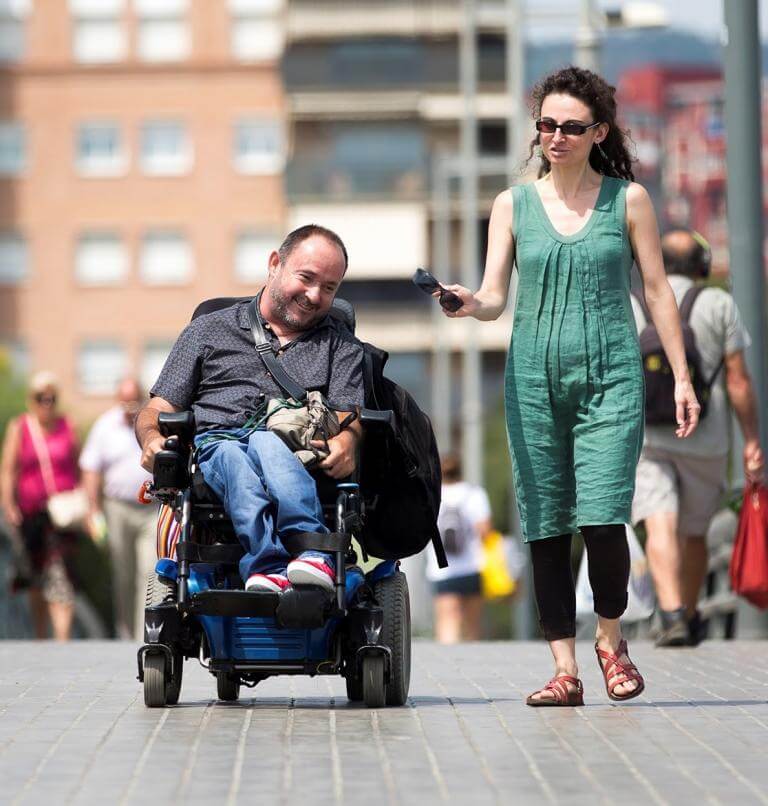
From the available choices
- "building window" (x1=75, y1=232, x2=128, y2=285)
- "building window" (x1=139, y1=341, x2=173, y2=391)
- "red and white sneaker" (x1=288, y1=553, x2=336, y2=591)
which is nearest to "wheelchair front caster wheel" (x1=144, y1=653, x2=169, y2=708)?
"red and white sneaker" (x1=288, y1=553, x2=336, y2=591)

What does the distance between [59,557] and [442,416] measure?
34.5 m

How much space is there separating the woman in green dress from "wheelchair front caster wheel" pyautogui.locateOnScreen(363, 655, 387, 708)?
534 millimetres

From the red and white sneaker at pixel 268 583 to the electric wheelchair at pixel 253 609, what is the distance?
0.16 feet

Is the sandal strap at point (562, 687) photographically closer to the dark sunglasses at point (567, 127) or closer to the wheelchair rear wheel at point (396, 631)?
the wheelchair rear wheel at point (396, 631)

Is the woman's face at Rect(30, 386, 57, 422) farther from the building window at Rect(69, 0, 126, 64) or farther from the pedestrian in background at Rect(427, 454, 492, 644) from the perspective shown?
the building window at Rect(69, 0, 126, 64)

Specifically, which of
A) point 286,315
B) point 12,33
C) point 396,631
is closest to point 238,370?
point 286,315

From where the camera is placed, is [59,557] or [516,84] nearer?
[59,557]

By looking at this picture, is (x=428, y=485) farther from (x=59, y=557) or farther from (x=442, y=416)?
(x=442, y=416)

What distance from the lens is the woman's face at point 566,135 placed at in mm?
8562

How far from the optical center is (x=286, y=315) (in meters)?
8.57

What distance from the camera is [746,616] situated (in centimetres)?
1437

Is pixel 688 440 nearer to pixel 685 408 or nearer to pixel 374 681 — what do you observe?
pixel 685 408

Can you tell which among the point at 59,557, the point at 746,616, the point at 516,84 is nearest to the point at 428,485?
the point at 746,616

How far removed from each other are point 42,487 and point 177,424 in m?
8.61
